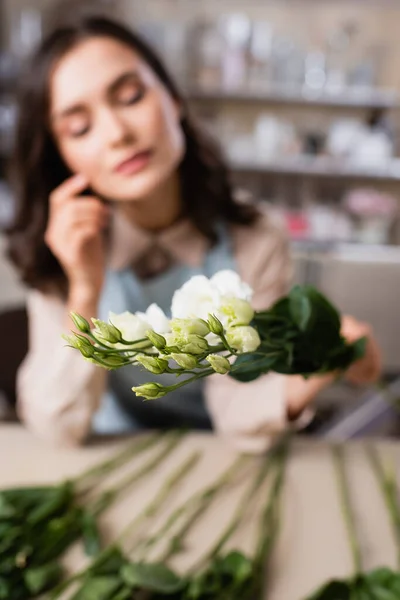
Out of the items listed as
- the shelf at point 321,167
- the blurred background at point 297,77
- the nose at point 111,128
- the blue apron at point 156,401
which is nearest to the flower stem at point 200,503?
the blue apron at point 156,401

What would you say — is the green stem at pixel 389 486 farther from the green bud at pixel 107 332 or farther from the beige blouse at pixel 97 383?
the green bud at pixel 107 332

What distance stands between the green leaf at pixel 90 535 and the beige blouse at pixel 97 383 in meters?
0.14

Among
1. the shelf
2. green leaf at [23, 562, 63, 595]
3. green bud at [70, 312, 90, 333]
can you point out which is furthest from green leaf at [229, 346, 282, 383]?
the shelf

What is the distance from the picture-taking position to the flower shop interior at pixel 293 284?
431 millimetres

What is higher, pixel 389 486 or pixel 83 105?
pixel 83 105

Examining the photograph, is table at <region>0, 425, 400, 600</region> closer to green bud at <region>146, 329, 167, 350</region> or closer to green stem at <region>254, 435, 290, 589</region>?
green stem at <region>254, 435, 290, 589</region>

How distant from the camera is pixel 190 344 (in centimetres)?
22

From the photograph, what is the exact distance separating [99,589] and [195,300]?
22 centimetres

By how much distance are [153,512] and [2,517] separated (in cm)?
13

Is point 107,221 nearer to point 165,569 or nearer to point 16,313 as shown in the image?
point 16,313

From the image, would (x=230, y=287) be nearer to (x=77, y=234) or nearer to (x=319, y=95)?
(x=77, y=234)

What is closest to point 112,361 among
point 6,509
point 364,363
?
point 6,509

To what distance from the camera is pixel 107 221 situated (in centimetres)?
57

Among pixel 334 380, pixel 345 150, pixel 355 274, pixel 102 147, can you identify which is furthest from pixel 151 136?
pixel 345 150
